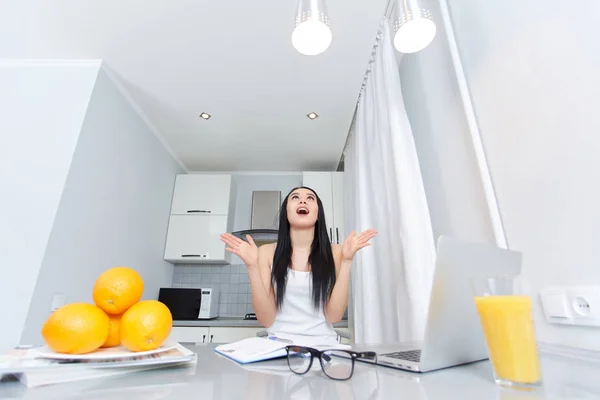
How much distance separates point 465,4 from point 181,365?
155cm

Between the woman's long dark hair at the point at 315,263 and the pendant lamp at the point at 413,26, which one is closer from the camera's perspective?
the pendant lamp at the point at 413,26

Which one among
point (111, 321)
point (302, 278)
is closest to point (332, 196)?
point (302, 278)

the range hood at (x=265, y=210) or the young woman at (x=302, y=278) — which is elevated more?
the range hood at (x=265, y=210)

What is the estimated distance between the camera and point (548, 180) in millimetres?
811

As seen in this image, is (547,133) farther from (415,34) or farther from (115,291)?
(115,291)

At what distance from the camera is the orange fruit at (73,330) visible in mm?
430

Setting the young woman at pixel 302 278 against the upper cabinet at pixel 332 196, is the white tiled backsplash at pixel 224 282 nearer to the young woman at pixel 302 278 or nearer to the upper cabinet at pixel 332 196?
the upper cabinet at pixel 332 196

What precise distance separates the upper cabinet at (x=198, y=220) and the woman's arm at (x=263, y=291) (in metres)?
1.64

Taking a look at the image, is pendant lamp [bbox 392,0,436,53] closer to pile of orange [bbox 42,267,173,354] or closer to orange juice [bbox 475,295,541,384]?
orange juice [bbox 475,295,541,384]

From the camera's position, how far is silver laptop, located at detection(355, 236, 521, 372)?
0.46 m

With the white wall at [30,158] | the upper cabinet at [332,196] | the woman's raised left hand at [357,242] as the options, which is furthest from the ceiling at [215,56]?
the woman's raised left hand at [357,242]

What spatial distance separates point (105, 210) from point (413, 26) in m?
2.08

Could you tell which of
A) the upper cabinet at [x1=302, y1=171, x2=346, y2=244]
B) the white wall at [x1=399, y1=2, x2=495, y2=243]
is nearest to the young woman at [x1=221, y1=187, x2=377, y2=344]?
the white wall at [x1=399, y1=2, x2=495, y2=243]

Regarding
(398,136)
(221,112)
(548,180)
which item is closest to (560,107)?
(548,180)
